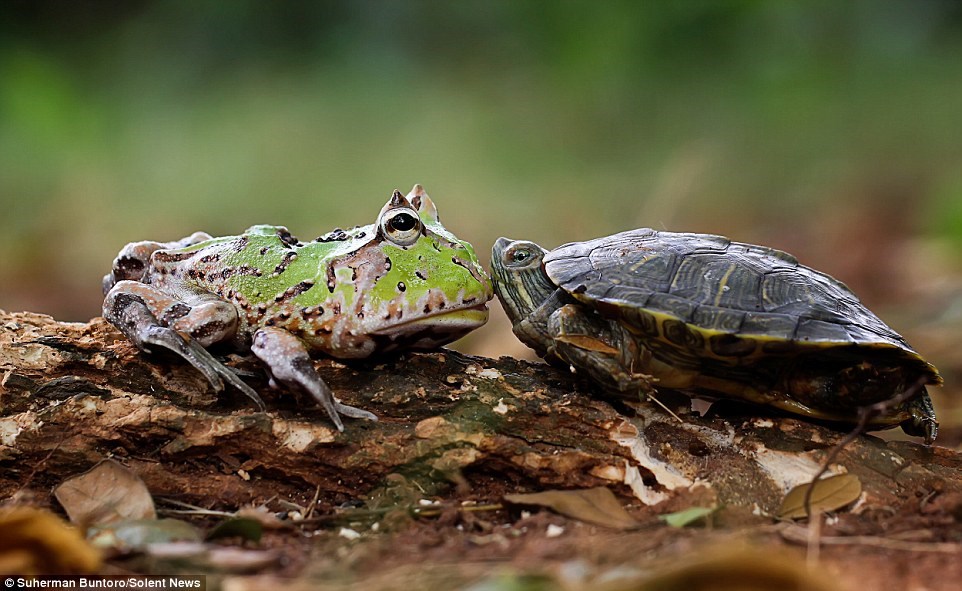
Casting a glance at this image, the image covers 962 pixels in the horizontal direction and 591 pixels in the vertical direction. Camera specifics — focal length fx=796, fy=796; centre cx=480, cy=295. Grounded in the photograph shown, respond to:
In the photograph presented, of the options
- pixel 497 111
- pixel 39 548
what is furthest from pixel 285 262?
pixel 497 111

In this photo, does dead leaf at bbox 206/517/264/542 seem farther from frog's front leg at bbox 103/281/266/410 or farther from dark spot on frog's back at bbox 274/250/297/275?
dark spot on frog's back at bbox 274/250/297/275

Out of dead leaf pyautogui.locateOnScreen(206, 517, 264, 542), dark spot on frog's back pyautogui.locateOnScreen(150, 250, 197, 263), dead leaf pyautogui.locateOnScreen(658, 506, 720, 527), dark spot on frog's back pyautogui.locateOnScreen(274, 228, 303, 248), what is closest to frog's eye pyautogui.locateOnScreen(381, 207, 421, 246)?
dark spot on frog's back pyautogui.locateOnScreen(274, 228, 303, 248)

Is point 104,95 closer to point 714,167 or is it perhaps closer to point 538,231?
point 538,231

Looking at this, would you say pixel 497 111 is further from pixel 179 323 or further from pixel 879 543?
pixel 879 543

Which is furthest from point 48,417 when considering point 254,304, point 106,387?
point 254,304

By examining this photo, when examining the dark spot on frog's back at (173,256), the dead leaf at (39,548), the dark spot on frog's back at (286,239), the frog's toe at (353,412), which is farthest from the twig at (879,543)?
the dark spot on frog's back at (173,256)

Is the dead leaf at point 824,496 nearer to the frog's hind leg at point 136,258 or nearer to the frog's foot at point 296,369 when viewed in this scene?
the frog's foot at point 296,369
